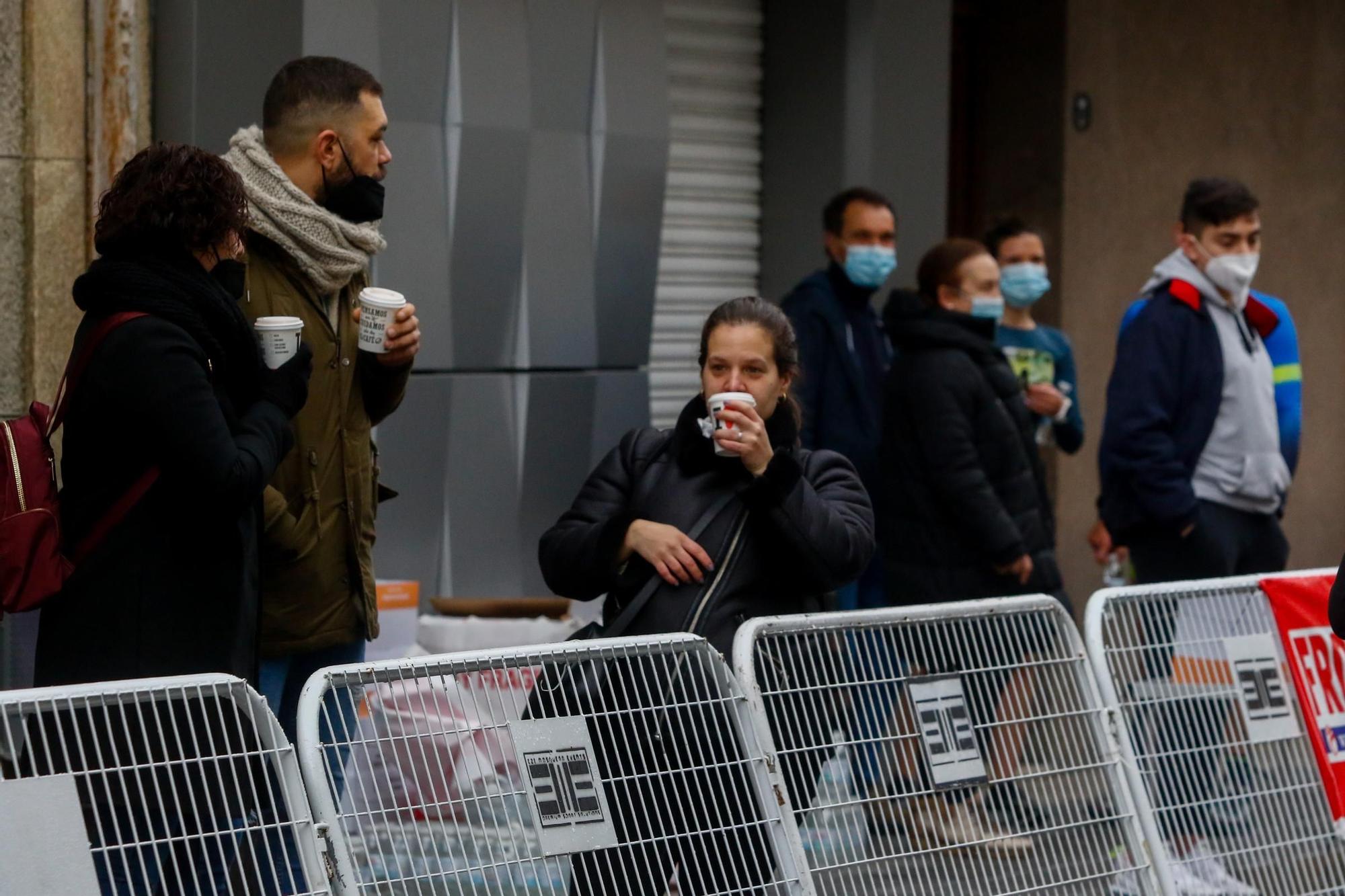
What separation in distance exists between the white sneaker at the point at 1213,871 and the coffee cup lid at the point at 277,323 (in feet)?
7.41

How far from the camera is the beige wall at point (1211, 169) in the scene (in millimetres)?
10023

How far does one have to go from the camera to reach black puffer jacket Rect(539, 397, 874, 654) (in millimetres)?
3980

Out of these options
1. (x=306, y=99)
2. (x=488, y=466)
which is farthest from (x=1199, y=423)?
(x=306, y=99)

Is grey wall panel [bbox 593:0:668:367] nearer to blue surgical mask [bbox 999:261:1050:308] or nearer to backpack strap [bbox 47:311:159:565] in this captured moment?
blue surgical mask [bbox 999:261:1050:308]

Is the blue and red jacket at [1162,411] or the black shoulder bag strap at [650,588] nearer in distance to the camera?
the black shoulder bag strap at [650,588]

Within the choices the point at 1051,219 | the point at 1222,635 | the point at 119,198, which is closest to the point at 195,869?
the point at 119,198

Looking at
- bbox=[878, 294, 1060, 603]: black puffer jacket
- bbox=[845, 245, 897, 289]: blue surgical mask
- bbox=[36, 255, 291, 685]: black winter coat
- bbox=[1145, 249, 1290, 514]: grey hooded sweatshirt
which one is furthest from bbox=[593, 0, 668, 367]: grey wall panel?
bbox=[36, 255, 291, 685]: black winter coat

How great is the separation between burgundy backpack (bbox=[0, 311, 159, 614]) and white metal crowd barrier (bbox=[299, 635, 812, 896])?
0.59 meters

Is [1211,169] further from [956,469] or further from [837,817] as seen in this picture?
[837,817]

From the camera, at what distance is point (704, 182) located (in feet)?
25.6

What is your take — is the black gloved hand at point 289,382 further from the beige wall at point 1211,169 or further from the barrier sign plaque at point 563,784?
the beige wall at point 1211,169

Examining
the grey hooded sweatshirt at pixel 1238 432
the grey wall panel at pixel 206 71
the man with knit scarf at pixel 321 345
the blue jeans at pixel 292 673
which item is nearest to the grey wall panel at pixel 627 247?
the grey wall panel at pixel 206 71

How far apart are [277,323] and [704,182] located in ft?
13.6

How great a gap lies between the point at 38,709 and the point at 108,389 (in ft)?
2.64
